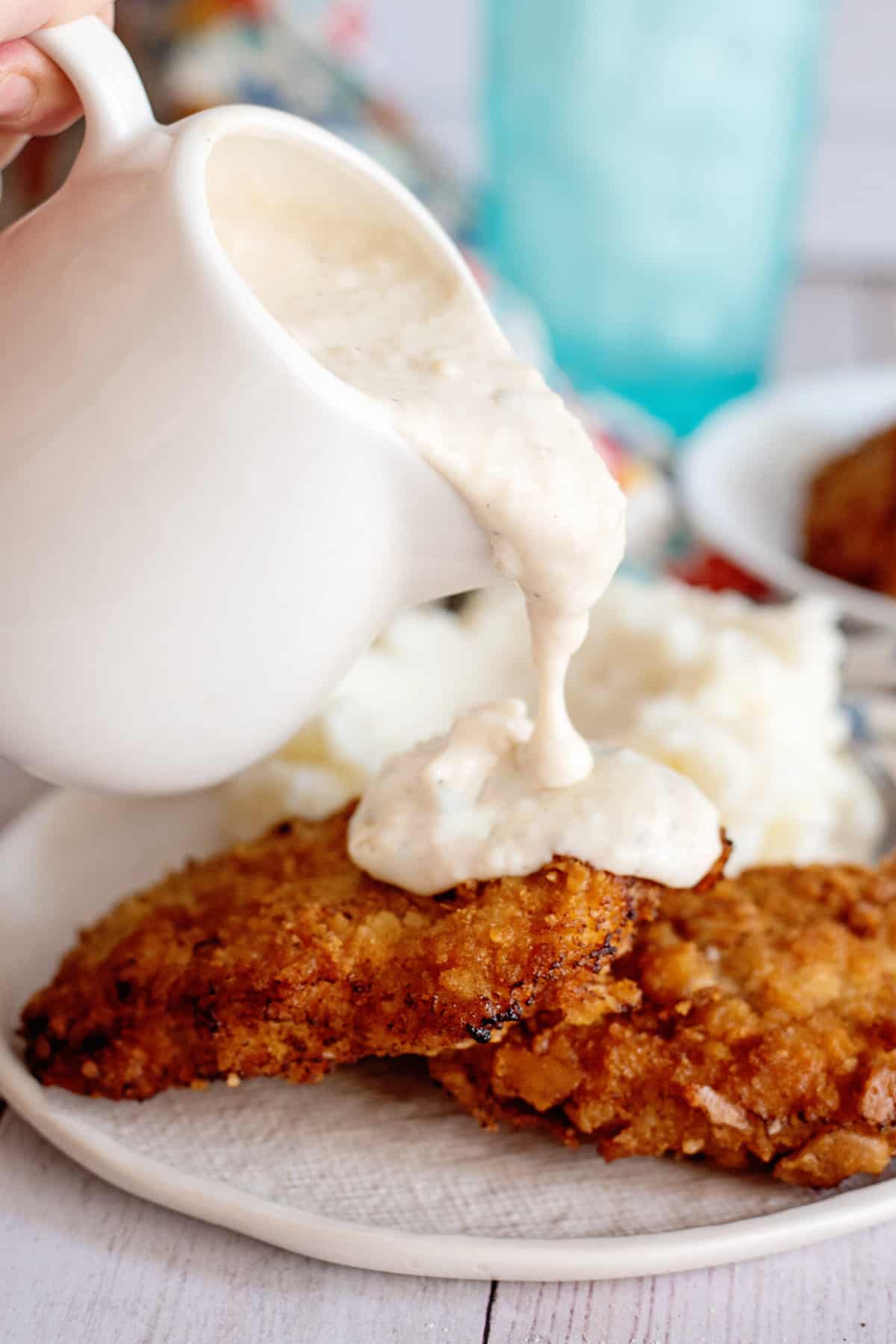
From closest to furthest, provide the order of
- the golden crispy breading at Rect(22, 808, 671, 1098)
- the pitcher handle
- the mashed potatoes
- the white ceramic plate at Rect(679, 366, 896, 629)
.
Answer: the pitcher handle, the golden crispy breading at Rect(22, 808, 671, 1098), the mashed potatoes, the white ceramic plate at Rect(679, 366, 896, 629)

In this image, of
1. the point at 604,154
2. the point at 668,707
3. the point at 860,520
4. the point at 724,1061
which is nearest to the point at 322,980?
the point at 724,1061

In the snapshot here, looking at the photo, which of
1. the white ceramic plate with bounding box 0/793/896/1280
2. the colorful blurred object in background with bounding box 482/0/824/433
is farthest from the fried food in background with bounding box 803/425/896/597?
the white ceramic plate with bounding box 0/793/896/1280

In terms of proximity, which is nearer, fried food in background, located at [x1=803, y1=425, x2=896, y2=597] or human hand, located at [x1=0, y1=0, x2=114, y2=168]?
human hand, located at [x1=0, y1=0, x2=114, y2=168]

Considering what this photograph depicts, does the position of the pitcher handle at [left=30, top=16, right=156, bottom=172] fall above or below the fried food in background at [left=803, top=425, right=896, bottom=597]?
above

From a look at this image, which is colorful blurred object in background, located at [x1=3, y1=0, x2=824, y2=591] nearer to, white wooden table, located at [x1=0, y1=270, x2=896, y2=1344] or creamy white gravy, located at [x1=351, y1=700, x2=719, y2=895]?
creamy white gravy, located at [x1=351, y1=700, x2=719, y2=895]

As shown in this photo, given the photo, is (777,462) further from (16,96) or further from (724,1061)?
(16,96)

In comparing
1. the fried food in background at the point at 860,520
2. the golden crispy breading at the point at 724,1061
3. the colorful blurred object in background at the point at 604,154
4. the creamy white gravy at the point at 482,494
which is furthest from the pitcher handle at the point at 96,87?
the colorful blurred object in background at the point at 604,154
